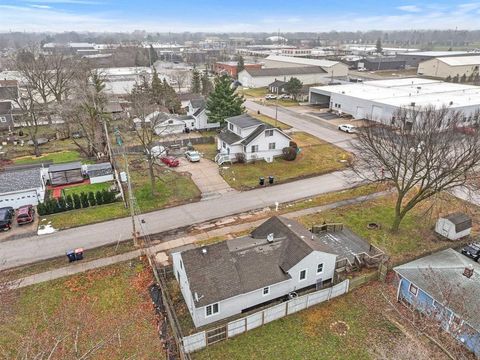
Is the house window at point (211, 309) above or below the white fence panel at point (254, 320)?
above

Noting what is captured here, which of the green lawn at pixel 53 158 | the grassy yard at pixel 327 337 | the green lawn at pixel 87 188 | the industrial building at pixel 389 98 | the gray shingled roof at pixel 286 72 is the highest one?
the gray shingled roof at pixel 286 72

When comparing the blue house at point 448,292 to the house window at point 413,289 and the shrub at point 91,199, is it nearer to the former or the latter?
the house window at point 413,289

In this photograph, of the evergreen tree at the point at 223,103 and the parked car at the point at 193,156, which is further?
the evergreen tree at the point at 223,103

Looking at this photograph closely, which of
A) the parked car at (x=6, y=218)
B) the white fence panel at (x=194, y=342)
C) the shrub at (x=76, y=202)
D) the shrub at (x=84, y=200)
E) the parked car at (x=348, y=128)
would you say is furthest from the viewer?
the parked car at (x=348, y=128)

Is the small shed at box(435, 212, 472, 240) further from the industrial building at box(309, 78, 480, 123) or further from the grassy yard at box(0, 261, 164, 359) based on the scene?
the industrial building at box(309, 78, 480, 123)

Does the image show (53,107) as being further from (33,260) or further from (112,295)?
(112,295)

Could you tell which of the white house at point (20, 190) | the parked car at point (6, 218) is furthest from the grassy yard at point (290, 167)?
the parked car at point (6, 218)

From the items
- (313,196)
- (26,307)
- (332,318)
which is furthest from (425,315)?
(26,307)

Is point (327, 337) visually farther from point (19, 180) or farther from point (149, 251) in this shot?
point (19, 180)
